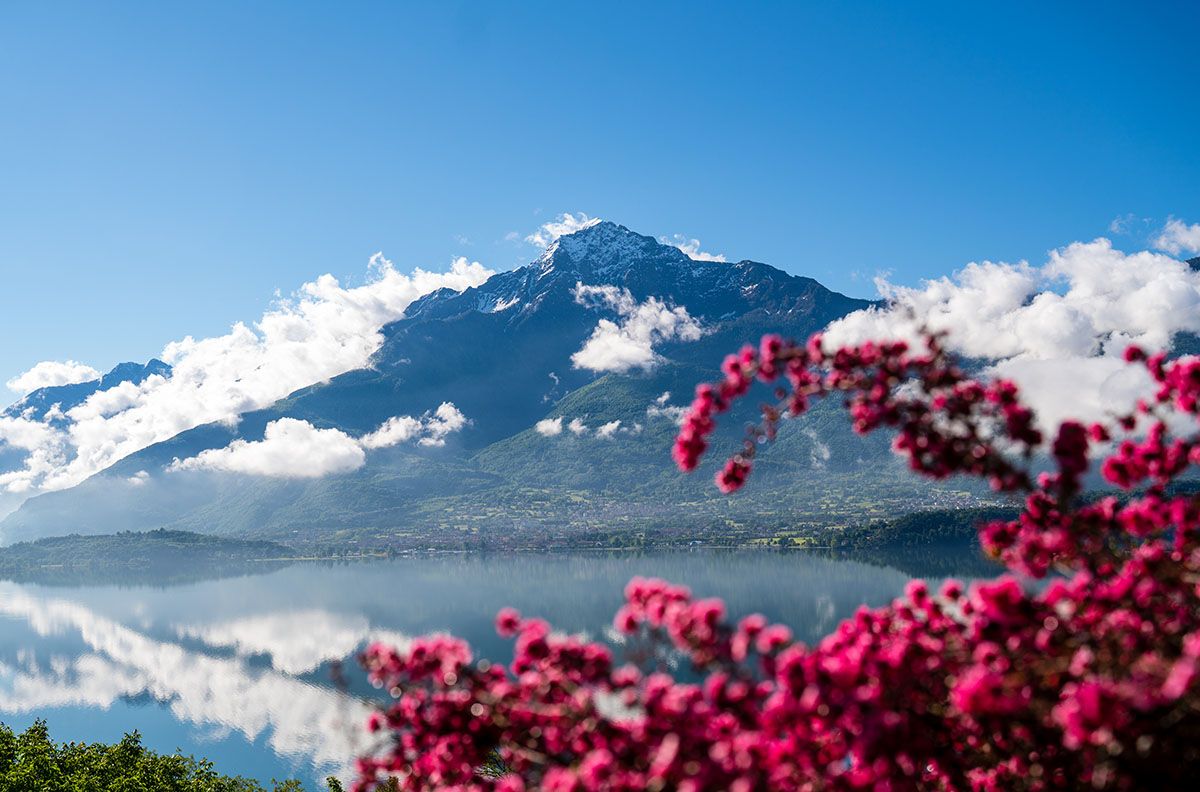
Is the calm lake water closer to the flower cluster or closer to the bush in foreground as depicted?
the bush in foreground

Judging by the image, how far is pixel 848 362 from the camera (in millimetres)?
6020

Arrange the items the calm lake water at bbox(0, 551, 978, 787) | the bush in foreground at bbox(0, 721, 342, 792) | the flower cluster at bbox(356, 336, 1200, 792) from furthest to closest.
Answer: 1. the calm lake water at bbox(0, 551, 978, 787)
2. the bush in foreground at bbox(0, 721, 342, 792)
3. the flower cluster at bbox(356, 336, 1200, 792)

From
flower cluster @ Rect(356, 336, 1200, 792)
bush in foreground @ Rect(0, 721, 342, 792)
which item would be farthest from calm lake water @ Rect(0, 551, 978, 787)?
flower cluster @ Rect(356, 336, 1200, 792)

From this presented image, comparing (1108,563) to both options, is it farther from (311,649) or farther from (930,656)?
(311,649)

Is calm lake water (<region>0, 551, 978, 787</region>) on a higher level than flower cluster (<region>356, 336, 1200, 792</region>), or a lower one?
lower

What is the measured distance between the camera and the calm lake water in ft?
302

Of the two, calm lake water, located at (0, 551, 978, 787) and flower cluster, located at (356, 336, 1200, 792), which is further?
calm lake water, located at (0, 551, 978, 787)

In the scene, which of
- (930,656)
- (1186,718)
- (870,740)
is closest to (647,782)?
(870,740)

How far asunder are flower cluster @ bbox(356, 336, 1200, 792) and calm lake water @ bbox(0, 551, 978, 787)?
65.2 meters

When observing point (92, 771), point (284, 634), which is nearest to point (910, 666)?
point (92, 771)

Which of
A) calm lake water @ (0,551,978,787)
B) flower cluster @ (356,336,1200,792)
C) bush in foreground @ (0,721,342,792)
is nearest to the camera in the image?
flower cluster @ (356,336,1200,792)

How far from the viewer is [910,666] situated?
561 cm

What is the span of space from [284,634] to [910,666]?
487ft

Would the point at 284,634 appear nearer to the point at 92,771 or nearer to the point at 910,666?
the point at 92,771
